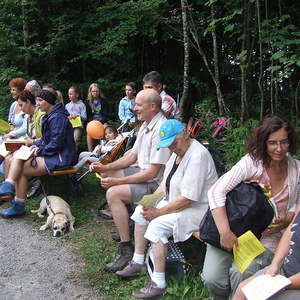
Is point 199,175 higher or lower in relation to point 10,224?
higher

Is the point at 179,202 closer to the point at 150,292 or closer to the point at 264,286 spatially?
the point at 150,292

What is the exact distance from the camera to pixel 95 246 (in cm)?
461

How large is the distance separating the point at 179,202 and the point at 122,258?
969mm

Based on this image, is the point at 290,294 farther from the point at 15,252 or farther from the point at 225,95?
the point at 225,95

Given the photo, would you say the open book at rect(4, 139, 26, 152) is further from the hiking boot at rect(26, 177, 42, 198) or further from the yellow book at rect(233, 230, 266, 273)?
the yellow book at rect(233, 230, 266, 273)

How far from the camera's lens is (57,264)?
427 cm

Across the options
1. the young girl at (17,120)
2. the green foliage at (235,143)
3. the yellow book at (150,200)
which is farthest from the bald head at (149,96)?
the young girl at (17,120)

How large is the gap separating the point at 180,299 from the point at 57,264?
139 cm

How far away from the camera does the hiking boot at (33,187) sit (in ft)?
20.8

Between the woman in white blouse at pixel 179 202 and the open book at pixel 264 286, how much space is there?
1011mm

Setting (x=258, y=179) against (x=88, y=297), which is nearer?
(x=258, y=179)

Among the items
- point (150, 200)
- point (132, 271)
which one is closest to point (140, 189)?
point (150, 200)

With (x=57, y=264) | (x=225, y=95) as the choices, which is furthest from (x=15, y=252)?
(x=225, y=95)

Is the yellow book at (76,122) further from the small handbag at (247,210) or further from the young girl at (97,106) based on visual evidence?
the small handbag at (247,210)
